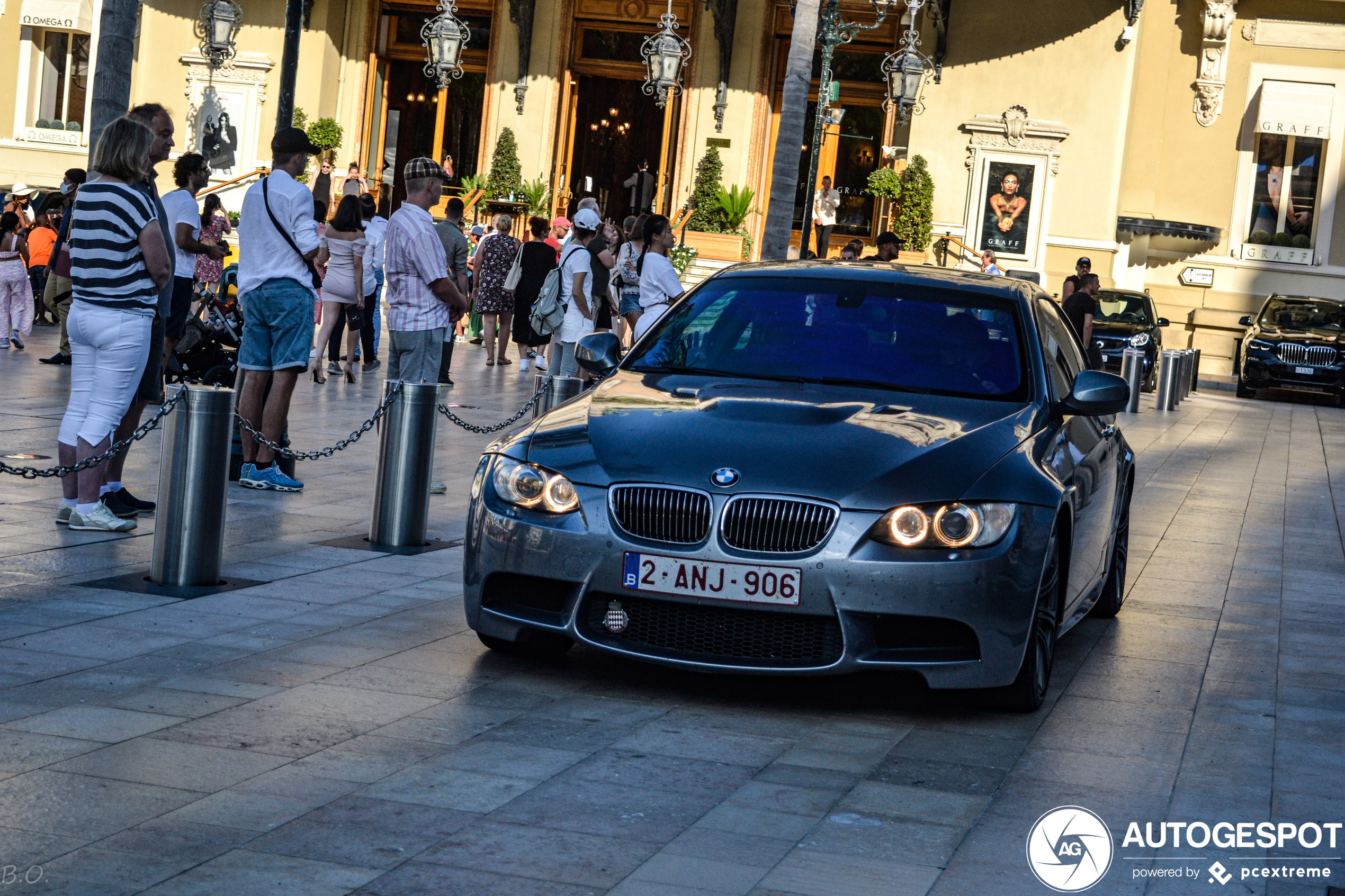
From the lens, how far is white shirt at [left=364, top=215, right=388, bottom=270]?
663 inches

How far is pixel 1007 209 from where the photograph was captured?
2962 cm

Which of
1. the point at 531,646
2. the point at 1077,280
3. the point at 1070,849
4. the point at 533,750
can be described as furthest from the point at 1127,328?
the point at 1070,849

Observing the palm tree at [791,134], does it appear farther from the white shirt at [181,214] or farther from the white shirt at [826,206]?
the white shirt at [826,206]

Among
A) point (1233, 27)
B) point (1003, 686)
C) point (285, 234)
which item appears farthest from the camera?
point (1233, 27)

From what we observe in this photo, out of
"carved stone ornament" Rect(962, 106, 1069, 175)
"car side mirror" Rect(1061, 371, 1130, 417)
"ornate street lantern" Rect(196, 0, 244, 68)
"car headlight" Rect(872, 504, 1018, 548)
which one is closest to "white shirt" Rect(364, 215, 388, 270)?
"car side mirror" Rect(1061, 371, 1130, 417)

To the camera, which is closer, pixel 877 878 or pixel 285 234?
pixel 877 878

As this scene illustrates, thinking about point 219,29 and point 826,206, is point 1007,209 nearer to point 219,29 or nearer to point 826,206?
point 826,206

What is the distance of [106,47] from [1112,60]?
21701 millimetres

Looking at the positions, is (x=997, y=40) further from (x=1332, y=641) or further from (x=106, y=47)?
(x=1332, y=641)

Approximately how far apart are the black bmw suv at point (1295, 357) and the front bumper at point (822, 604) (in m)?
23.8

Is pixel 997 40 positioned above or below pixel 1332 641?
above

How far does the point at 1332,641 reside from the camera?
7590mm

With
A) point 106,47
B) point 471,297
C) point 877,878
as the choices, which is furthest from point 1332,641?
point 471,297

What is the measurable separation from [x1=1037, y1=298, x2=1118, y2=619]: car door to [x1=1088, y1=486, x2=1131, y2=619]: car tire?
12.5 inches
